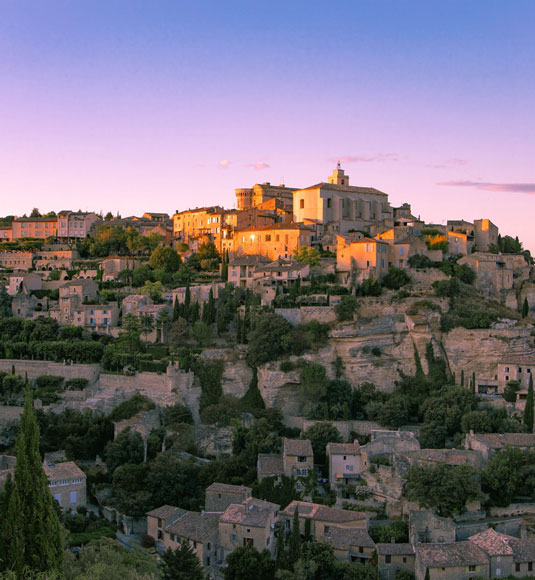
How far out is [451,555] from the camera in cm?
3000

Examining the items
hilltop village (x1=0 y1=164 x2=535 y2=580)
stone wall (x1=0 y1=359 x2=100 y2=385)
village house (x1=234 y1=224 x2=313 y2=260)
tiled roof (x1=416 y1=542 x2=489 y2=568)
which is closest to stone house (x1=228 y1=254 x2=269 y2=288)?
hilltop village (x1=0 y1=164 x2=535 y2=580)

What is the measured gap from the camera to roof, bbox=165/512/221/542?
1292 inches

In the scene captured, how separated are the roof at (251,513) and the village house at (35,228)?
42977mm

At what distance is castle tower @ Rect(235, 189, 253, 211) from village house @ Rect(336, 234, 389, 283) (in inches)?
794

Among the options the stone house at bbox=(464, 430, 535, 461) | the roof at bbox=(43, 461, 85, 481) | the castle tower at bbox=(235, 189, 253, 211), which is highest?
the castle tower at bbox=(235, 189, 253, 211)

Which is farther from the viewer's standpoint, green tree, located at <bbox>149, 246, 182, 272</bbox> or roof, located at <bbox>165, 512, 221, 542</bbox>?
green tree, located at <bbox>149, 246, 182, 272</bbox>

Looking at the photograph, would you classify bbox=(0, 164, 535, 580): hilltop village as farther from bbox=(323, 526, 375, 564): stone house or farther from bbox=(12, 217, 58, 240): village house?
bbox=(12, 217, 58, 240): village house

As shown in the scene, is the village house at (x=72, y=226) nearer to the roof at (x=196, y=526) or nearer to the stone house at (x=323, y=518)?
the roof at (x=196, y=526)

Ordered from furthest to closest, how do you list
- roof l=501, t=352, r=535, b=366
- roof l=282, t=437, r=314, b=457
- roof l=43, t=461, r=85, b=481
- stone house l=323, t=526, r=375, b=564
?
1. roof l=501, t=352, r=535, b=366
2. roof l=282, t=437, r=314, b=457
3. roof l=43, t=461, r=85, b=481
4. stone house l=323, t=526, r=375, b=564

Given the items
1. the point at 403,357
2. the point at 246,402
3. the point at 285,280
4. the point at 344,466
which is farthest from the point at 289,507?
the point at 285,280

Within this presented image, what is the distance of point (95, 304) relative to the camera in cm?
5366

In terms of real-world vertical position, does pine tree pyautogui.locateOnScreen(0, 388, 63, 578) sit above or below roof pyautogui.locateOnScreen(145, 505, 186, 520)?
above

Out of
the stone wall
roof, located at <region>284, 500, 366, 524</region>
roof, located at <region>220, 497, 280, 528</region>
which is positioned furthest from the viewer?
the stone wall

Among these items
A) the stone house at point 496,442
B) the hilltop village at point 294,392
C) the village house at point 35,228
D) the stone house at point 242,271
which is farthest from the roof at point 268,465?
the village house at point 35,228
